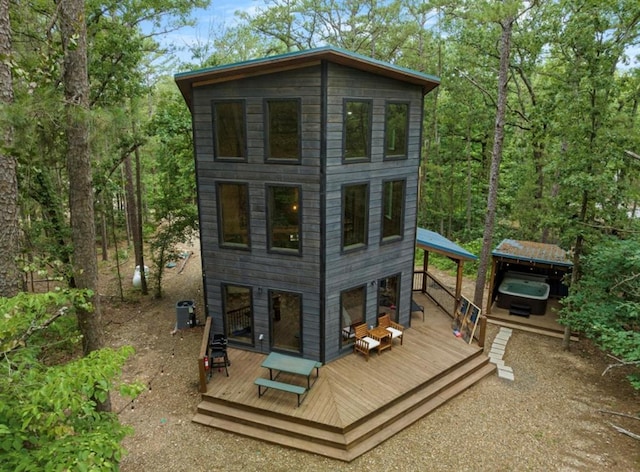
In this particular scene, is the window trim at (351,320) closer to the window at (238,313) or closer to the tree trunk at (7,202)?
the window at (238,313)

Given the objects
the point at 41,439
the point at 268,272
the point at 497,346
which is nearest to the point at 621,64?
the point at 497,346

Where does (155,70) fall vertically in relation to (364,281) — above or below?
above

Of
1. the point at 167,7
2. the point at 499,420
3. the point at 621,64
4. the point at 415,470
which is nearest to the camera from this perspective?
the point at 415,470

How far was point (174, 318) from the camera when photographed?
12.6 meters

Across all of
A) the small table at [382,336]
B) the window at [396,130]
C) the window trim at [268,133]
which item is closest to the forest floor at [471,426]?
the small table at [382,336]

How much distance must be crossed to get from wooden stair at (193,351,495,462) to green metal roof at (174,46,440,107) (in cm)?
693

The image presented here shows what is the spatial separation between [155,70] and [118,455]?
2081cm

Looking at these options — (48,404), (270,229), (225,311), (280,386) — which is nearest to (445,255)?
(270,229)

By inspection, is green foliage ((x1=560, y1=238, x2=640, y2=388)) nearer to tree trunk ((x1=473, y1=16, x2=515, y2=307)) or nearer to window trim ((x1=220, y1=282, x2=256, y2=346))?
tree trunk ((x1=473, y1=16, x2=515, y2=307))

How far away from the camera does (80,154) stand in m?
6.00

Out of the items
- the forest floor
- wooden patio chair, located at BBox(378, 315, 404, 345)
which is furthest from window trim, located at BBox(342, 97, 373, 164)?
the forest floor

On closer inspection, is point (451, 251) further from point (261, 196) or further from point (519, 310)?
point (261, 196)

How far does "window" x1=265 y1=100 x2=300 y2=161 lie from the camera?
27.1 ft

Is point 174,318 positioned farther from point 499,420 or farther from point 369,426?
point 499,420
